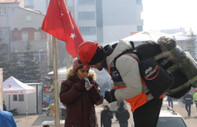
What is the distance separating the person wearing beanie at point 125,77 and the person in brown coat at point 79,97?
76 cm

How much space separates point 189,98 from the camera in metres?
21.0

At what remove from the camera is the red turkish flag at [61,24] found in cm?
758

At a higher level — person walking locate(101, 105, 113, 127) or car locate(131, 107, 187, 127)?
car locate(131, 107, 187, 127)

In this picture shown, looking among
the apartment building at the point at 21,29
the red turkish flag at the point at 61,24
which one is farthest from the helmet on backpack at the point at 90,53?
the apartment building at the point at 21,29

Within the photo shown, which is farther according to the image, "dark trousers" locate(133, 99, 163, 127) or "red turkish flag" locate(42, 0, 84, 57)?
"red turkish flag" locate(42, 0, 84, 57)

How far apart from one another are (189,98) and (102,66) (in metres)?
18.5

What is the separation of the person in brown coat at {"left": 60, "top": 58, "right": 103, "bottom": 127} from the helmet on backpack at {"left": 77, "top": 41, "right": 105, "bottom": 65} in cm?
74

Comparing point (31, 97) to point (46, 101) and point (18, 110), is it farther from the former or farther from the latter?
point (46, 101)

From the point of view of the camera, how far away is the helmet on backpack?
10.8 feet

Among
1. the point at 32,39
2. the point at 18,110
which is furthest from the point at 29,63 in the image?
the point at 18,110

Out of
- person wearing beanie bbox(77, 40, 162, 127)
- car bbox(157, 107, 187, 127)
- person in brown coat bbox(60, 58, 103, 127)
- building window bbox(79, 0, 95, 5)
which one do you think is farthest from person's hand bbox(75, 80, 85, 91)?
building window bbox(79, 0, 95, 5)

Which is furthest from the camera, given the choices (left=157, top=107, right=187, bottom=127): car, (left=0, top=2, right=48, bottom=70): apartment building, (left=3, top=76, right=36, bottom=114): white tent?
(left=0, top=2, right=48, bottom=70): apartment building

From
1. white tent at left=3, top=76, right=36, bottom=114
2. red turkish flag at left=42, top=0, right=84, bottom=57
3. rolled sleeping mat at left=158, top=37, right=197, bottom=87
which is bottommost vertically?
white tent at left=3, top=76, right=36, bottom=114

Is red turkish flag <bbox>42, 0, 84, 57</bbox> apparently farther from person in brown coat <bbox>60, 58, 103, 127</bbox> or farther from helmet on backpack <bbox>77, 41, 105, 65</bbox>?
helmet on backpack <bbox>77, 41, 105, 65</bbox>
